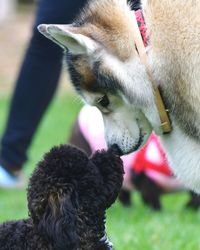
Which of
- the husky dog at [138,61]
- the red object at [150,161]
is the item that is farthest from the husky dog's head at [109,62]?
the red object at [150,161]

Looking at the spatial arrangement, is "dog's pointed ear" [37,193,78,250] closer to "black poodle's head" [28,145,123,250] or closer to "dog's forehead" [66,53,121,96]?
"black poodle's head" [28,145,123,250]

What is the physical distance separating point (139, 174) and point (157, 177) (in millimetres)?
146

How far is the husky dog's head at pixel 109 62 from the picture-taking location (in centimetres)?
391

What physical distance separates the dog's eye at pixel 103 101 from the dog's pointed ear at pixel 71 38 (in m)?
0.29

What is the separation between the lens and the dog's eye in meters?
4.11

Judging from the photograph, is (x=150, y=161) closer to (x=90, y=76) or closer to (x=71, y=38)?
(x=90, y=76)

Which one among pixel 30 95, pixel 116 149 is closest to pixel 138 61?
pixel 116 149

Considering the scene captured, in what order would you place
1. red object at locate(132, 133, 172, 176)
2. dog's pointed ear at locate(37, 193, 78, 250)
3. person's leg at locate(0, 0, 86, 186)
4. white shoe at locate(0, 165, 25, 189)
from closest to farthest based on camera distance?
dog's pointed ear at locate(37, 193, 78, 250) → person's leg at locate(0, 0, 86, 186) → red object at locate(132, 133, 172, 176) → white shoe at locate(0, 165, 25, 189)

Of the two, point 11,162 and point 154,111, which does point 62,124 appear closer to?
point 11,162

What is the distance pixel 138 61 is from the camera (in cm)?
394

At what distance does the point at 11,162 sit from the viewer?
20.9ft

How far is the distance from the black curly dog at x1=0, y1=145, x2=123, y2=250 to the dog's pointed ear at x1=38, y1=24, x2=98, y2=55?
0.52m

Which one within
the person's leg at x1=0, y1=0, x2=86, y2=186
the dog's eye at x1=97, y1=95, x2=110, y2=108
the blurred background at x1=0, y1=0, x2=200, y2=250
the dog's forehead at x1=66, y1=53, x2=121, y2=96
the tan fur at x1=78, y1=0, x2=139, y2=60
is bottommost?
the blurred background at x1=0, y1=0, x2=200, y2=250

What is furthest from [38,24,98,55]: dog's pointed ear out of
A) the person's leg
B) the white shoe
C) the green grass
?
the white shoe
